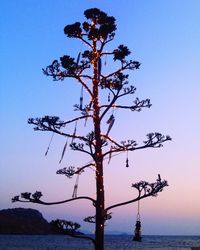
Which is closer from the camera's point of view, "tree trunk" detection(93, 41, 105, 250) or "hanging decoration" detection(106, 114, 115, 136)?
"tree trunk" detection(93, 41, 105, 250)

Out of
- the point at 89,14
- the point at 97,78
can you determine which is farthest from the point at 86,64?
the point at 89,14

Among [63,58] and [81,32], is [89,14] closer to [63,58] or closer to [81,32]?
[81,32]

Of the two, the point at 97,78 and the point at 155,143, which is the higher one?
the point at 97,78

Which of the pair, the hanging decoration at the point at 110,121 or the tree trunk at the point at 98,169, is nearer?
the tree trunk at the point at 98,169

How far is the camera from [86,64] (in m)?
13.4

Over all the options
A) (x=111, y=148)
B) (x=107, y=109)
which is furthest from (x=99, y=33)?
(x=111, y=148)

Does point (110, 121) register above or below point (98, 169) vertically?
above

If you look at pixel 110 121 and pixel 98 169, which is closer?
pixel 98 169

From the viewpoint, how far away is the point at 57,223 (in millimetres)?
12836

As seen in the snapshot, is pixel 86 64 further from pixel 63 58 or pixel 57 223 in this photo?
pixel 57 223

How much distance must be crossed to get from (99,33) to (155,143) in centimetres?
331

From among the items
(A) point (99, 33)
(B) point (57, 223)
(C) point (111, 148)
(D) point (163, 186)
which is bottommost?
(B) point (57, 223)

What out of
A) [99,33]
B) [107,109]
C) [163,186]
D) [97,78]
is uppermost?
[99,33]

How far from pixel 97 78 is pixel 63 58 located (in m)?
1.06
